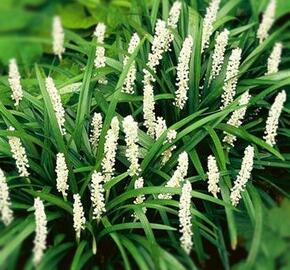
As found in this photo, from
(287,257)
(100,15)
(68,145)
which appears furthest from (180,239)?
(100,15)

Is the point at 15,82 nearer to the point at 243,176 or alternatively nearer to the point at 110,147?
the point at 110,147

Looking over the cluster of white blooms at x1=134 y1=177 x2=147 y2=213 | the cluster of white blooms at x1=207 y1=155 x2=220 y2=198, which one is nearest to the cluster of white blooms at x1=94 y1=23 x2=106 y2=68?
the cluster of white blooms at x1=134 y1=177 x2=147 y2=213

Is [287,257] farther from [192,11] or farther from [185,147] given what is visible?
[192,11]

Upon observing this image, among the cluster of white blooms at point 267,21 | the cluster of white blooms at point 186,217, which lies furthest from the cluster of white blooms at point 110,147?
the cluster of white blooms at point 267,21

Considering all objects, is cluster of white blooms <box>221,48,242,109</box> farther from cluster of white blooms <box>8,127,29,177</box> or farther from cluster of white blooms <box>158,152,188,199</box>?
cluster of white blooms <box>8,127,29,177</box>

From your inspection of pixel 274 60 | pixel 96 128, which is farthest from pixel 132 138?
pixel 274 60

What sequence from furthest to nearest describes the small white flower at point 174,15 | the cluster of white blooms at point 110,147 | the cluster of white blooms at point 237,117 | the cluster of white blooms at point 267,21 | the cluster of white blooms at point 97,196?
the cluster of white blooms at point 267,21
the small white flower at point 174,15
the cluster of white blooms at point 237,117
the cluster of white blooms at point 110,147
the cluster of white blooms at point 97,196

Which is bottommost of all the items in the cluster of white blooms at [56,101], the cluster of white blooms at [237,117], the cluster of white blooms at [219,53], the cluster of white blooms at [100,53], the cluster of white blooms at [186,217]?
the cluster of white blooms at [186,217]

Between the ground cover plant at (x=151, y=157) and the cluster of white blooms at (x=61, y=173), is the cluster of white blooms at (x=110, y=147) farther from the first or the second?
the cluster of white blooms at (x=61, y=173)
